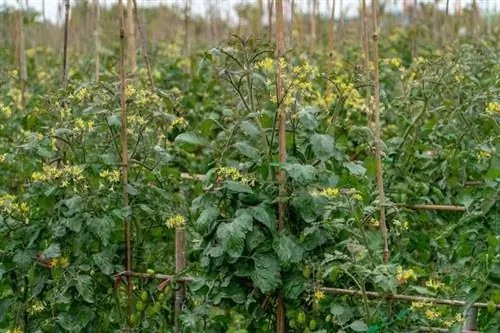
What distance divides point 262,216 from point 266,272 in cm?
15

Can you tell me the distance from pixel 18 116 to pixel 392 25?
7725mm

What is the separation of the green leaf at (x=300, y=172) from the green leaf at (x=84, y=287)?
775 millimetres

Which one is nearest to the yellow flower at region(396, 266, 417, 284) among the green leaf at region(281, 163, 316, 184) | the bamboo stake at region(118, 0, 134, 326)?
the green leaf at region(281, 163, 316, 184)

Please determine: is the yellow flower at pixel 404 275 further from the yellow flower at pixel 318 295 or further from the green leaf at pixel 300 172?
the green leaf at pixel 300 172

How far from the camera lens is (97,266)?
286 cm

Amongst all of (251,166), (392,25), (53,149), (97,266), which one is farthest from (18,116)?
(392,25)

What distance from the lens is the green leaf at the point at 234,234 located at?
242cm

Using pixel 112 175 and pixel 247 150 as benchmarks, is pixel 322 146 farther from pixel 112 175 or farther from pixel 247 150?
pixel 112 175

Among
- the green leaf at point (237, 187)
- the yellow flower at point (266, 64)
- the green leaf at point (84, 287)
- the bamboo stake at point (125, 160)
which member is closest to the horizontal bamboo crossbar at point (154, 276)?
the bamboo stake at point (125, 160)

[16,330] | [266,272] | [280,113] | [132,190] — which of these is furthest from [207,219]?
[16,330]

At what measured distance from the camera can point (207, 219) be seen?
2490 millimetres

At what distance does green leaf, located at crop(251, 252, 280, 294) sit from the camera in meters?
2.46

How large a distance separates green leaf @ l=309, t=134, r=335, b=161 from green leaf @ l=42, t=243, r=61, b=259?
2.84 ft

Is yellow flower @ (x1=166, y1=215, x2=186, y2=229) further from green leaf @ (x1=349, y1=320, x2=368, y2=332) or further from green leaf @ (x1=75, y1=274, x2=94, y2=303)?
green leaf @ (x1=349, y1=320, x2=368, y2=332)
